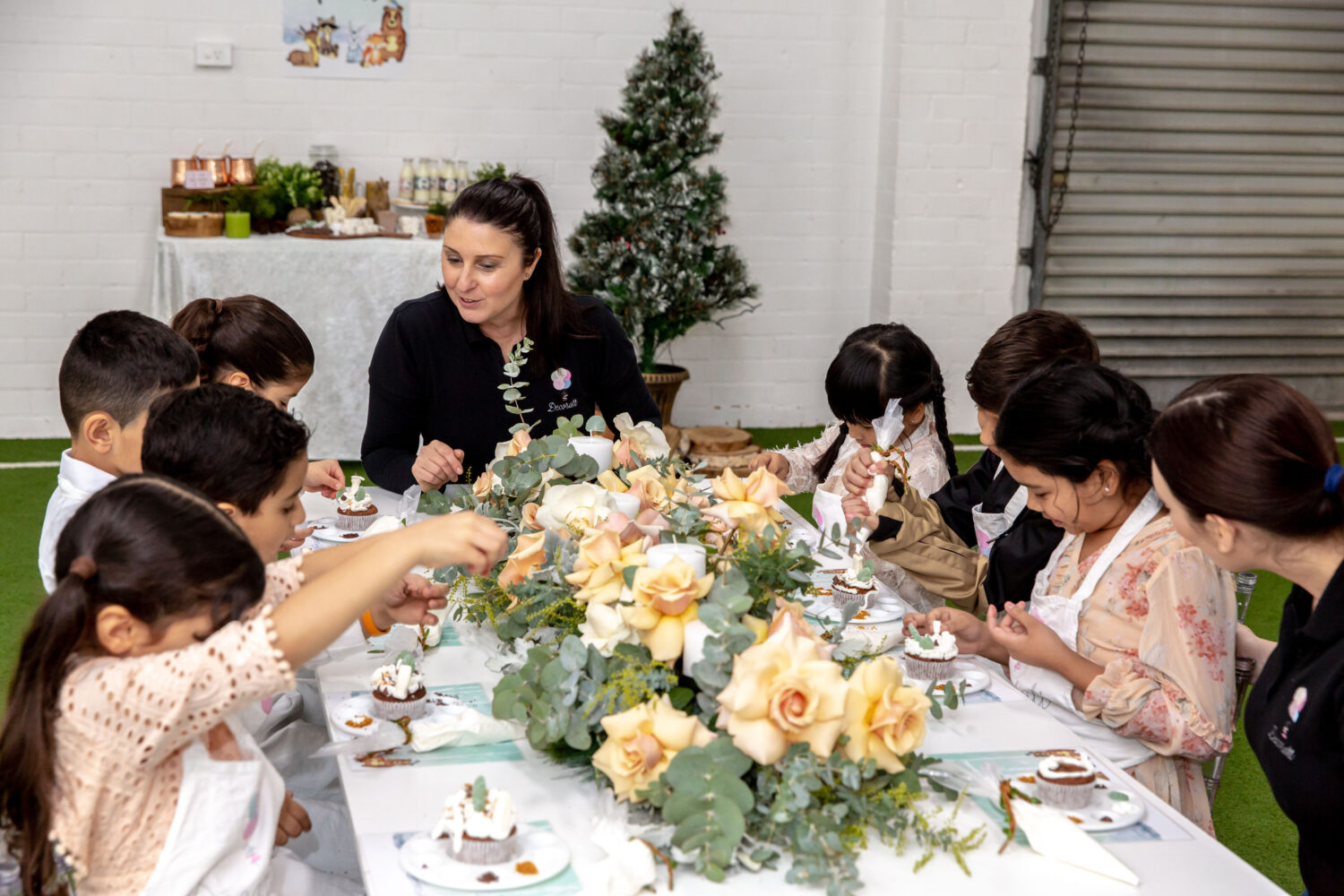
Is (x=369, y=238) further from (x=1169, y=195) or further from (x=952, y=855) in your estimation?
(x=952, y=855)

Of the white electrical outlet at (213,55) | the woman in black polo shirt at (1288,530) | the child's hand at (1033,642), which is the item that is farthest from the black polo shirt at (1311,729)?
the white electrical outlet at (213,55)

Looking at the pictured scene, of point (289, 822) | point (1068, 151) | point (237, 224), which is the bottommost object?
point (289, 822)

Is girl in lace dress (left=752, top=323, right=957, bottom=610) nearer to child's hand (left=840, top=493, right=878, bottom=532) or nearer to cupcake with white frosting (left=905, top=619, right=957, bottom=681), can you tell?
child's hand (left=840, top=493, right=878, bottom=532)

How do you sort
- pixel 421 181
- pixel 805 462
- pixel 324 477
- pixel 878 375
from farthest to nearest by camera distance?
1. pixel 421 181
2. pixel 805 462
3. pixel 878 375
4. pixel 324 477

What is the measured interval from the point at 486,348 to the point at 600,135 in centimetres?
327

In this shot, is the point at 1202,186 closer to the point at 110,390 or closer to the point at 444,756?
the point at 110,390

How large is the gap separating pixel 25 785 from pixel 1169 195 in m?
6.12

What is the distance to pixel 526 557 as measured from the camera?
1785 mm

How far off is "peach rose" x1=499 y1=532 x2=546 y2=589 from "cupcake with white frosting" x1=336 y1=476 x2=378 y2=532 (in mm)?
859

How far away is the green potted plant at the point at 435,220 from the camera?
5.37m

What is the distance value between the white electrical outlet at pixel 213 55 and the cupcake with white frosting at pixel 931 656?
485cm

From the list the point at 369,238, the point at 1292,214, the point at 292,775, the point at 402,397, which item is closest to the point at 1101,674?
the point at 292,775

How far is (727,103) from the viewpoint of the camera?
615cm

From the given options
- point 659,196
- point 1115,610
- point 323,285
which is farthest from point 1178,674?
point 323,285
